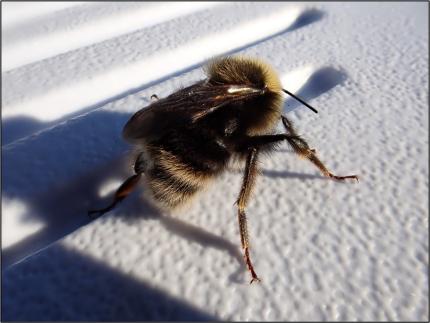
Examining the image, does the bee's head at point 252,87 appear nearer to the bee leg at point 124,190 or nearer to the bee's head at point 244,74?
the bee's head at point 244,74

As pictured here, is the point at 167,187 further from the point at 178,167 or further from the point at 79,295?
the point at 79,295

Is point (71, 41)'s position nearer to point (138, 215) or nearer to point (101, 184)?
point (101, 184)

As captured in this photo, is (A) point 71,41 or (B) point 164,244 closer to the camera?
(B) point 164,244

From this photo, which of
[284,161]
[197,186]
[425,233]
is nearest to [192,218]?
[197,186]

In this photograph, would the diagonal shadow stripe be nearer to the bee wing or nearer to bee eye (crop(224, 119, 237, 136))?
the bee wing

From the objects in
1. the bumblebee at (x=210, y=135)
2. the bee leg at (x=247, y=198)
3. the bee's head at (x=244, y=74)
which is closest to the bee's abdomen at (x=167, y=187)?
the bumblebee at (x=210, y=135)

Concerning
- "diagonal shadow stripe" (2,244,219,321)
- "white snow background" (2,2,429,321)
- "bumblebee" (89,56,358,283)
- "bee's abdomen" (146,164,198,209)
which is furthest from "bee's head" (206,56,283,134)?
"diagonal shadow stripe" (2,244,219,321)
